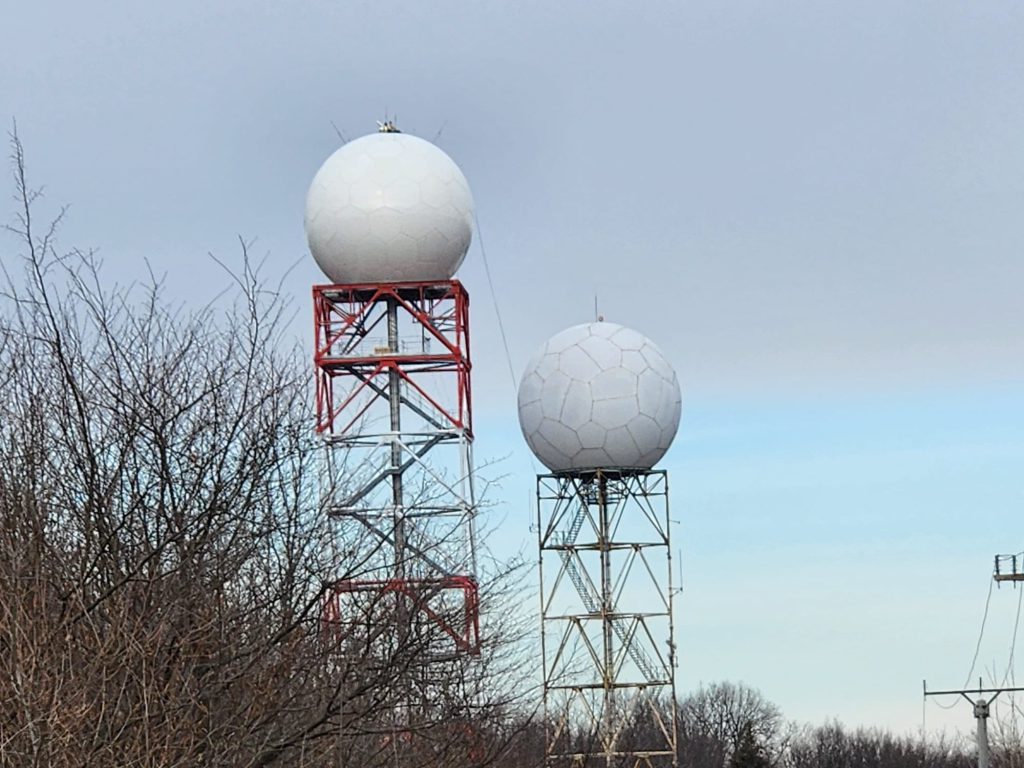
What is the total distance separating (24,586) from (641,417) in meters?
26.0

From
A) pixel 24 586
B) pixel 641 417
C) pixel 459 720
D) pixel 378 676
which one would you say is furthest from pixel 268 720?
pixel 641 417

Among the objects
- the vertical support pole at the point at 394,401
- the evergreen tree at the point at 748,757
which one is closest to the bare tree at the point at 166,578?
the vertical support pole at the point at 394,401

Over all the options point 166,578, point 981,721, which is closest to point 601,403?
point 981,721

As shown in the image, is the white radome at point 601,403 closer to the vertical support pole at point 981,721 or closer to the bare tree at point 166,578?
the vertical support pole at point 981,721

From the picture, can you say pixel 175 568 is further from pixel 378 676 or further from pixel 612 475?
pixel 612 475

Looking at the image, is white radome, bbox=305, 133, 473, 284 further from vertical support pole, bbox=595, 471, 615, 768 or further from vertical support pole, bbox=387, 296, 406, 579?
vertical support pole, bbox=595, 471, 615, 768

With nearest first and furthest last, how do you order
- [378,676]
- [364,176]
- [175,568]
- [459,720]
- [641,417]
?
[175,568], [378,676], [459,720], [364,176], [641,417]

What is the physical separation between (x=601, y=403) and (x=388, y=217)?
5498 mm

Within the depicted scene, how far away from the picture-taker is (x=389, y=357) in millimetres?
33938

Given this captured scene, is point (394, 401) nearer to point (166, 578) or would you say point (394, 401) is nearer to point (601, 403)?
point (601, 403)

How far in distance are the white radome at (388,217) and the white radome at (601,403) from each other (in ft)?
11.4

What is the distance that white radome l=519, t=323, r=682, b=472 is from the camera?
3600 centimetres

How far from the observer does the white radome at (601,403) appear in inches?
1417

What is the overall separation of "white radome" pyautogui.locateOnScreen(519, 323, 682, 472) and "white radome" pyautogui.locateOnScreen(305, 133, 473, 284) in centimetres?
348
